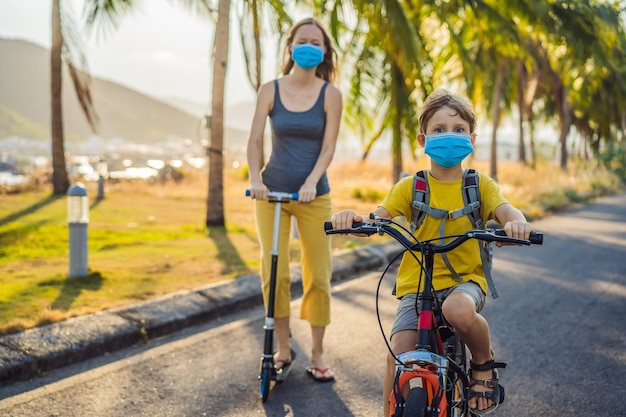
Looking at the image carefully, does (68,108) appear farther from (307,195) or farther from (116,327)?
(307,195)

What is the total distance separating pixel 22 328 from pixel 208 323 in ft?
4.93

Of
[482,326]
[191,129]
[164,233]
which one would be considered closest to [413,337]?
[482,326]

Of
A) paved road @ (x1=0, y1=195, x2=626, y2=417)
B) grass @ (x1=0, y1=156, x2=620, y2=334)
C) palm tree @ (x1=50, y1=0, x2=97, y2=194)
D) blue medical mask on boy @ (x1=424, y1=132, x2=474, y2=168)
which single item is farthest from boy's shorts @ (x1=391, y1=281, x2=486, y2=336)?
palm tree @ (x1=50, y1=0, x2=97, y2=194)

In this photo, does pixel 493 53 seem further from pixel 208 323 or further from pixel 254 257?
pixel 208 323

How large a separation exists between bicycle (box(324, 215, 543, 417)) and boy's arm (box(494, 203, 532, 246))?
0.12ft

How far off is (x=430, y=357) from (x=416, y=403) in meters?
0.20

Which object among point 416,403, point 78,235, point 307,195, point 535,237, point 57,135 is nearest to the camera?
point 416,403

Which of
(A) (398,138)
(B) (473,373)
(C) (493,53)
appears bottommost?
(B) (473,373)

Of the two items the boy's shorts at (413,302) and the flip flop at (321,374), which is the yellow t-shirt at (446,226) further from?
the flip flop at (321,374)

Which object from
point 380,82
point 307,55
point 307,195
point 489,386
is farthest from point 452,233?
point 380,82

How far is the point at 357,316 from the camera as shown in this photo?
6.29 metres

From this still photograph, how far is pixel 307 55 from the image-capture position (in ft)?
14.6

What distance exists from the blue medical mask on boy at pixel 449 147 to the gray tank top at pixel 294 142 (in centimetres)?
142

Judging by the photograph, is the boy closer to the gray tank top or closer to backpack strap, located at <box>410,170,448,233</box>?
backpack strap, located at <box>410,170,448,233</box>
